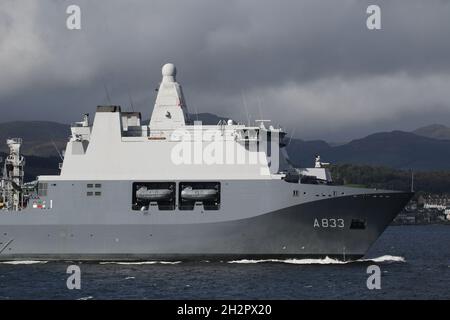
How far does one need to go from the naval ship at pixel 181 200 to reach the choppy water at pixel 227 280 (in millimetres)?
764

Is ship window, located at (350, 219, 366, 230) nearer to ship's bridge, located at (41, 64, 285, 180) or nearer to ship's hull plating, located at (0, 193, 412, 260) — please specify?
ship's hull plating, located at (0, 193, 412, 260)

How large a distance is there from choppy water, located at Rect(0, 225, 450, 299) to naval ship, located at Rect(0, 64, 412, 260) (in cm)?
76

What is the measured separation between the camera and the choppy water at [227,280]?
1106 inches

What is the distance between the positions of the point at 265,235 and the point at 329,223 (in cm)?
277

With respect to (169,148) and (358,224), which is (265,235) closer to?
(358,224)

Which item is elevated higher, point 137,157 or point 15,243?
point 137,157

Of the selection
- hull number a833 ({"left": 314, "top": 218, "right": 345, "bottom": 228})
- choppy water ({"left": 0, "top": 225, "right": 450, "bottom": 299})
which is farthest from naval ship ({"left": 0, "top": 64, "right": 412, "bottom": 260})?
choppy water ({"left": 0, "top": 225, "right": 450, "bottom": 299})

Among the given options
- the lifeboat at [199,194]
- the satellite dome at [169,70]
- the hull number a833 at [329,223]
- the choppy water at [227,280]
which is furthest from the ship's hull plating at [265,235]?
the satellite dome at [169,70]

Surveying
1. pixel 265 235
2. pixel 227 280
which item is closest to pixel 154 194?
pixel 265 235
